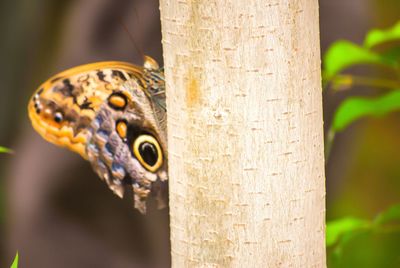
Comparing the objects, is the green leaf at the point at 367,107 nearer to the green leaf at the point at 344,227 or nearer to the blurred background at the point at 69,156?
the green leaf at the point at 344,227

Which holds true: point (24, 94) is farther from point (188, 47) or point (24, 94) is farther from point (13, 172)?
point (188, 47)

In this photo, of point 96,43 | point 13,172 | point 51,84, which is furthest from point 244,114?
point 13,172

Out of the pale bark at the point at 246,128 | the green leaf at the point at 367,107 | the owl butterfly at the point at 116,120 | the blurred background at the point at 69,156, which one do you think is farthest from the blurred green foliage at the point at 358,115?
the blurred background at the point at 69,156

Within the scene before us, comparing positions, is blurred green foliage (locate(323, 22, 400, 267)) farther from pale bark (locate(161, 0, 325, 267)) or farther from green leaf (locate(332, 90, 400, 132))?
pale bark (locate(161, 0, 325, 267))

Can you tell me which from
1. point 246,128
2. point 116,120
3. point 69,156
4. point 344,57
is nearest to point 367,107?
point 344,57

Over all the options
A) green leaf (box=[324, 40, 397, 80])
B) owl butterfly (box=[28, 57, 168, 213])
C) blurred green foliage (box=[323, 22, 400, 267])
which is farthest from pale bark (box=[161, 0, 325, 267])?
green leaf (box=[324, 40, 397, 80])

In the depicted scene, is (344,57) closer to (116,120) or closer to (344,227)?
(344,227)
